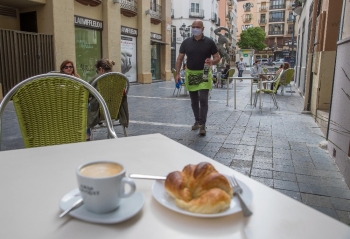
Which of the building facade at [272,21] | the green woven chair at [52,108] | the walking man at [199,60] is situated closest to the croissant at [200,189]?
the green woven chair at [52,108]

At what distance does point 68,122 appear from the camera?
79.7 inches

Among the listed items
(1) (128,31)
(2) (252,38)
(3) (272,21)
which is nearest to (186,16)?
(1) (128,31)

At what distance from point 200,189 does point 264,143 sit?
13.1ft

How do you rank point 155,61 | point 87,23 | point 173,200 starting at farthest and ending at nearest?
point 155,61
point 87,23
point 173,200

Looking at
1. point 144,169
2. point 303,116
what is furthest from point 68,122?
point 303,116

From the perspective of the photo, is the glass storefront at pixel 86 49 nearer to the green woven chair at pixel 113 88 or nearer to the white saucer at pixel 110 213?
the green woven chair at pixel 113 88

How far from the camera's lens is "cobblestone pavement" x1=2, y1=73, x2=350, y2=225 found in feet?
9.53

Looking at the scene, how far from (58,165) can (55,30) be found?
10062 mm

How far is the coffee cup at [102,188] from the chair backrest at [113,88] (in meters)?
2.69

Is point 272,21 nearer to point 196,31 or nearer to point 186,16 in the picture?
point 186,16

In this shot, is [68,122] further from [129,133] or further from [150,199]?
[129,133]

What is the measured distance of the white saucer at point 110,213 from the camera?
684 mm

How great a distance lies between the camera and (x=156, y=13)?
18156mm

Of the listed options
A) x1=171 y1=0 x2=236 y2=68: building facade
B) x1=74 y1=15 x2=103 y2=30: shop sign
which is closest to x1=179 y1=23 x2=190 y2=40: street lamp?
x1=171 y1=0 x2=236 y2=68: building facade
